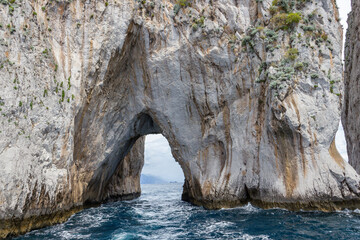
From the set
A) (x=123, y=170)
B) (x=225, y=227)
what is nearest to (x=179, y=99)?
(x=225, y=227)

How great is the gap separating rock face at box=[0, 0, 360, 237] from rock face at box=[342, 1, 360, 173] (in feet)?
30.4

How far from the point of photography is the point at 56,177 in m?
15.4

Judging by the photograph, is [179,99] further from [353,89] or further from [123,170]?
[353,89]

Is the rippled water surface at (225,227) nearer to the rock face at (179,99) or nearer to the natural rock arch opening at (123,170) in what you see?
the rock face at (179,99)

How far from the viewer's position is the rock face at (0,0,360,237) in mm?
14938

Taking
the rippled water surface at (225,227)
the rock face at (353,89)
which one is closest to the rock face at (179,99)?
the rippled water surface at (225,227)

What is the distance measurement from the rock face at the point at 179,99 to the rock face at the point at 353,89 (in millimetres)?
9280

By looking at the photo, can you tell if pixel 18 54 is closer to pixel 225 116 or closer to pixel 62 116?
pixel 62 116

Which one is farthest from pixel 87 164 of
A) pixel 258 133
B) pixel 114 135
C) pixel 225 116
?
pixel 258 133

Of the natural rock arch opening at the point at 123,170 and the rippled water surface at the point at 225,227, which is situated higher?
the natural rock arch opening at the point at 123,170

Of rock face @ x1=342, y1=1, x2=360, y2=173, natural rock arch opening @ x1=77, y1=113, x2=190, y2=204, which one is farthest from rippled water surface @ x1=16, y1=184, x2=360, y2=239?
rock face @ x1=342, y1=1, x2=360, y2=173

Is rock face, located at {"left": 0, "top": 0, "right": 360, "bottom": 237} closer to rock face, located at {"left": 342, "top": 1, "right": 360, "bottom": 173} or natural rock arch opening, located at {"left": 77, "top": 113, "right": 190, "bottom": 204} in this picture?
natural rock arch opening, located at {"left": 77, "top": 113, "right": 190, "bottom": 204}

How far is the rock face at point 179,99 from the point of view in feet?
49.0

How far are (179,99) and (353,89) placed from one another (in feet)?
61.9
